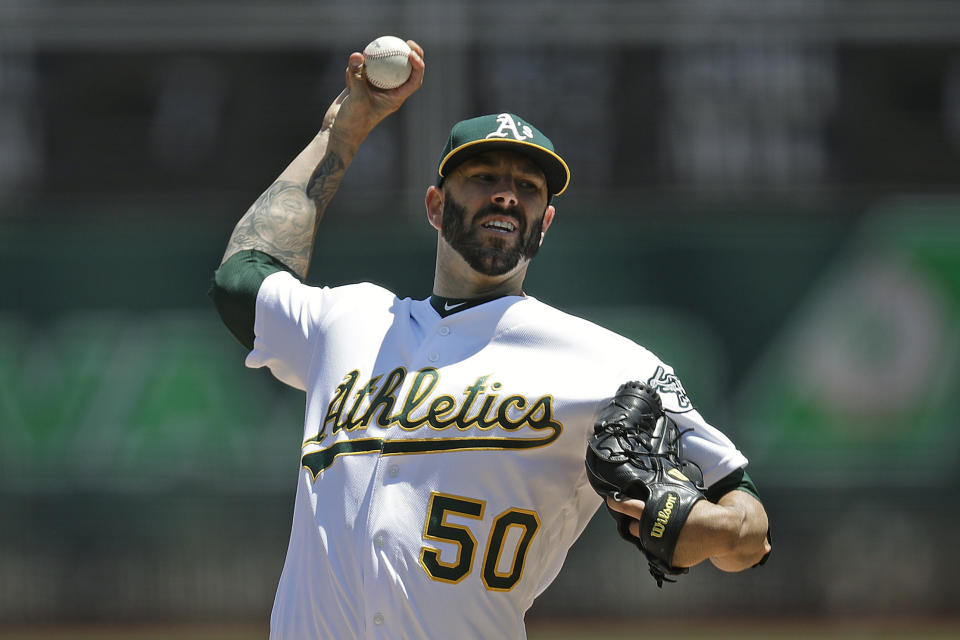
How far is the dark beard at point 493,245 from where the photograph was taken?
2547 millimetres

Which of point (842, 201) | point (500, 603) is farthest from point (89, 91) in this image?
point (500, 603)

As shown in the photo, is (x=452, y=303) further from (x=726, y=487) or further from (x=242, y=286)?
(x=726, y=487)

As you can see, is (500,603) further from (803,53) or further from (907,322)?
(803,53)

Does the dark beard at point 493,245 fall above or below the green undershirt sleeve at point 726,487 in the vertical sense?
above

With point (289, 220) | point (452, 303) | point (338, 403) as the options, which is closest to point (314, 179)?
point (289, 220)

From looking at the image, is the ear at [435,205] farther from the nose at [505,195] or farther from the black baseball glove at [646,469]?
the black baseball glove at [646,469]

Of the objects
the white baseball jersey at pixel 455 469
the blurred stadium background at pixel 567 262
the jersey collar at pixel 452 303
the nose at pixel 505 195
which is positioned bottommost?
the blurred stadium background at pixel 567 262

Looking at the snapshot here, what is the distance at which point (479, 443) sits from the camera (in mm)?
2355

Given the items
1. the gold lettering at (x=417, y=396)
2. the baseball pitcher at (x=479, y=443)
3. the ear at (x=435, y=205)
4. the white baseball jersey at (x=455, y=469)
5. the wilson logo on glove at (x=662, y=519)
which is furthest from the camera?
the ear at (x=435, y=205)

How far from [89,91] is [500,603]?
979cm

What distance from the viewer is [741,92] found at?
10.6 metres

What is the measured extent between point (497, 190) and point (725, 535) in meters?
0.84

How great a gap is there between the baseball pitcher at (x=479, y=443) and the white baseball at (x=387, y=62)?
1.10ft

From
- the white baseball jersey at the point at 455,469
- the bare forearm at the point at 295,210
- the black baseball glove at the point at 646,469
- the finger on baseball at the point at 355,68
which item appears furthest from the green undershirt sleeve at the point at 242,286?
the black baseball glove at the point at 646,469
